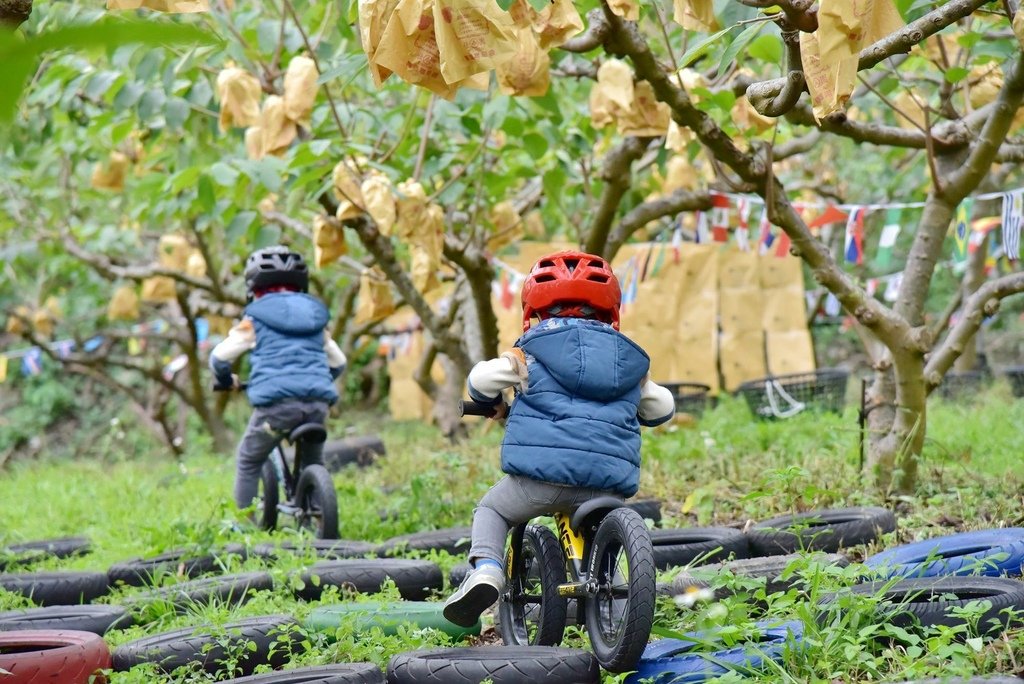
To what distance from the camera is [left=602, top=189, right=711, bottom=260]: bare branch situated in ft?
20.8

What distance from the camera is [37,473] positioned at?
10062mm

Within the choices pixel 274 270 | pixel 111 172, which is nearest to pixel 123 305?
pixel 111 172

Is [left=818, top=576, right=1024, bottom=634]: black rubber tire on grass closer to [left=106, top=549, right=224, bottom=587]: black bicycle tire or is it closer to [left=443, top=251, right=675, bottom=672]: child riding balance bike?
[left=443, top=251, right=675, bottom=672]: child riding balance bike

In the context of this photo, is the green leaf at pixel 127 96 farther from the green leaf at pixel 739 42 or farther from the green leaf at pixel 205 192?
the green leaf at pixel 739 42

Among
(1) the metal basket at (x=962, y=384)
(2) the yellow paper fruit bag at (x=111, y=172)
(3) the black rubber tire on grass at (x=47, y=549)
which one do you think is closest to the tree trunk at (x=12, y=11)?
(3) the black rubber tire on grass at (x=47, y=549)

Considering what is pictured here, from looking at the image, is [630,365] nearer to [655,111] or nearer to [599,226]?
[655,111]

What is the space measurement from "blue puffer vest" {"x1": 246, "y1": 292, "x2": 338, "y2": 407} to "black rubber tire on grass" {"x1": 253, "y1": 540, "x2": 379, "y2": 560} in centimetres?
91

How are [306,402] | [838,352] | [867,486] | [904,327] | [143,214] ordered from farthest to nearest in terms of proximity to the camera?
1. [838,352]
2. [143,214]
3. [306,402]
4. [867,486]
5. [904,327]

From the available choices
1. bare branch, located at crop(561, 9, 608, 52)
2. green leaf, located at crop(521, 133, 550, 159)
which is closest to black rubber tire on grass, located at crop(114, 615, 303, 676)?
bare branch, located at crop(561, 9, 608, 52)

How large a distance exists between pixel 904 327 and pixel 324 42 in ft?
10.2

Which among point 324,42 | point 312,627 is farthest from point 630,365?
point 324,42

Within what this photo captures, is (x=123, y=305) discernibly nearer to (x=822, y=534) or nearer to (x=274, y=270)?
(x=274, y=270)

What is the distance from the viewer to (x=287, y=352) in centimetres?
561

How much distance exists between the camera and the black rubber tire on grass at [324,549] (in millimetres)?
4712
